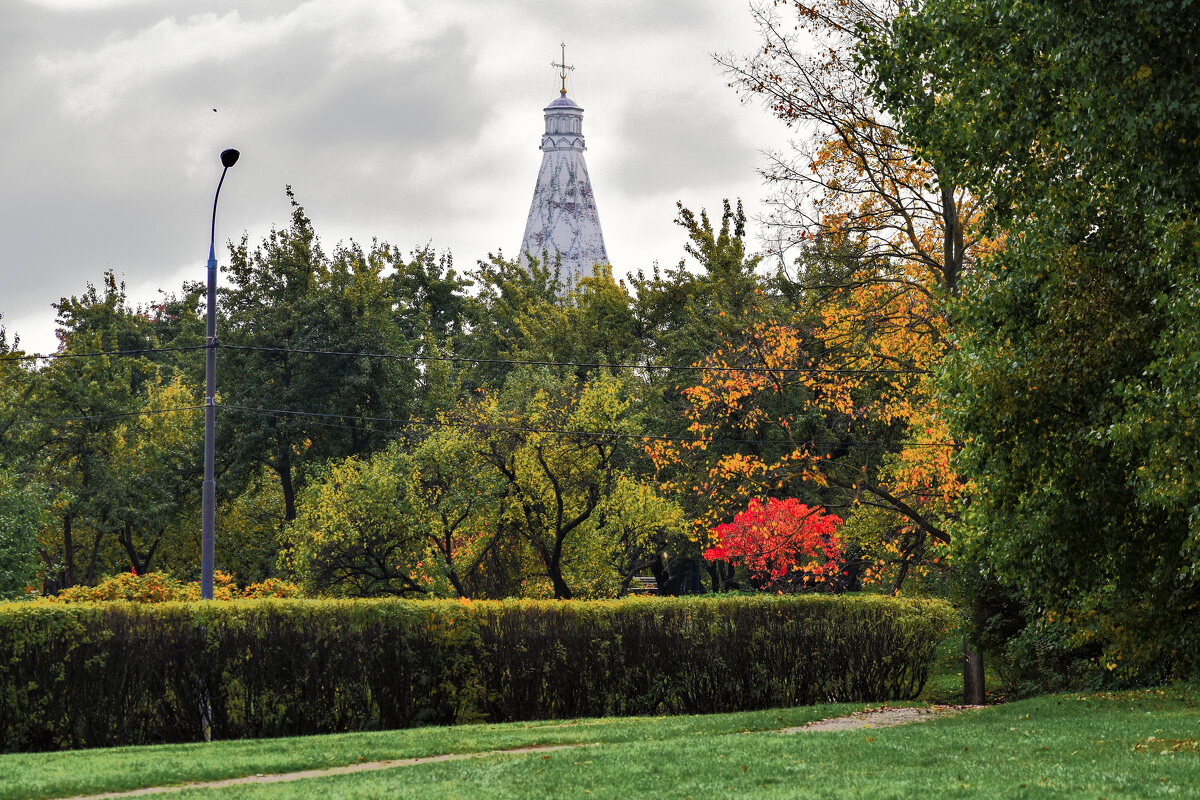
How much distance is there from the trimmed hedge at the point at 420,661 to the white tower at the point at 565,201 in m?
46.5

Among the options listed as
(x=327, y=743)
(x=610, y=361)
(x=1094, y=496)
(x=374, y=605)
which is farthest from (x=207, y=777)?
(x=610, y=361)

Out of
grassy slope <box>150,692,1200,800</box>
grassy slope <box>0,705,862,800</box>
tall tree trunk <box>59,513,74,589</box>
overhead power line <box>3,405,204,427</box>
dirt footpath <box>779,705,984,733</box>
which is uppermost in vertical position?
overhead power line <box>3,405,204,427</box>

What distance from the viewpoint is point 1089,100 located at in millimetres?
10328

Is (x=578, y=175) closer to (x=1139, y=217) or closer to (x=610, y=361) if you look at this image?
(x=610, y=361)

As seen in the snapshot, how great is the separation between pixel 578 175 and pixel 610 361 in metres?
30.2

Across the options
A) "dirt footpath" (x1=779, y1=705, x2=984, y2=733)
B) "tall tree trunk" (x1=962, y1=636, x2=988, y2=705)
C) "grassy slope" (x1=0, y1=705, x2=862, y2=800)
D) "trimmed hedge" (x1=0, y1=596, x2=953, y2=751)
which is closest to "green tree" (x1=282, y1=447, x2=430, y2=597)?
"trimmed hedge" (x1=0, y1=596, x2=953, y2=751)

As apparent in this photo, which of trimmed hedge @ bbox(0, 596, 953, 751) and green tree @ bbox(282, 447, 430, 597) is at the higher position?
green tree @ bbox(282, 447, 430, 597)

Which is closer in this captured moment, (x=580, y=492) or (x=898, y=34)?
(x=898, y=34)

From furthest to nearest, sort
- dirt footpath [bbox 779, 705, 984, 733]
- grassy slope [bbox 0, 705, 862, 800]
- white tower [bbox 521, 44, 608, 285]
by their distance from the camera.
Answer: white tower [bbox 521, 44, 608, 285], dirt footpath [bbox 779, 705, 984, 733], grassy slope [bbox 0, 705, 862, 800]

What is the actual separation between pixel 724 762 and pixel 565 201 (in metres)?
57.9

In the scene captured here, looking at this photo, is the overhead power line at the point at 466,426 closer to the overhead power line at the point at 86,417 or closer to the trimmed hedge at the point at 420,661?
the overhead power line at the point at 86,417

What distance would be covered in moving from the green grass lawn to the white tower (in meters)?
51.7

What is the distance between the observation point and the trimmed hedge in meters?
16.0

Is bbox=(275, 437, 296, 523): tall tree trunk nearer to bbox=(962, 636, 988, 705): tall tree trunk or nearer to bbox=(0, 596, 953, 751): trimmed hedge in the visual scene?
bbox=(0, 596, 953, 751): trimmed hedge
